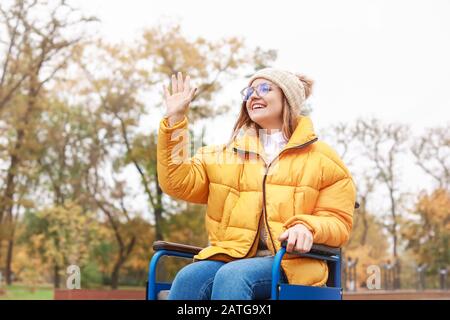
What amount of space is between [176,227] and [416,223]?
6.47m

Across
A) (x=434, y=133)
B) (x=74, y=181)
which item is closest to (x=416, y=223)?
(x=434, y=133)

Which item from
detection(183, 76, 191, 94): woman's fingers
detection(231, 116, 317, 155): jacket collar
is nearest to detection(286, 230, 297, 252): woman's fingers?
detection(231, 116, 317, 155): jacket collar

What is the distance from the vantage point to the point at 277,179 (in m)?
1.93

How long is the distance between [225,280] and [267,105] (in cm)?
66

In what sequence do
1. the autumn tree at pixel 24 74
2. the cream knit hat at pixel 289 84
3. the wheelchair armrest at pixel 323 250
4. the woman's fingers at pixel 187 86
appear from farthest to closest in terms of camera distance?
the autumn tree at pixel 24 74 < the cream knit hat at pixel 289 84 < the woman's fingers at pixel 187 86 < the wheelchair armrest at pixel 323 250

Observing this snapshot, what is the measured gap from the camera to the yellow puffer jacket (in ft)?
6.18

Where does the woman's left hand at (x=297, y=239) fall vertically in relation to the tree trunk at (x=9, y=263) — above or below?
below

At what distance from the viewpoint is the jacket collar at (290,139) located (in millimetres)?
1979

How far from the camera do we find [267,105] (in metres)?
2.11

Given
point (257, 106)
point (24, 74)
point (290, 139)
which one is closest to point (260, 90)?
point (257, 106)

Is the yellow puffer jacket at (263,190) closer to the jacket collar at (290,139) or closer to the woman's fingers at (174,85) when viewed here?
the jacket collar at (290,139)

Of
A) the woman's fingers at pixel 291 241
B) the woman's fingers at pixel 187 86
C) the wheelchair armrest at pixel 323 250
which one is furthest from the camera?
the woman's fingers at pixel 187 86

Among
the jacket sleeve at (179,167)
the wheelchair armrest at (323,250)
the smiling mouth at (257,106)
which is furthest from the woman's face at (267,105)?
the wheelchair armrest at (323,250)
